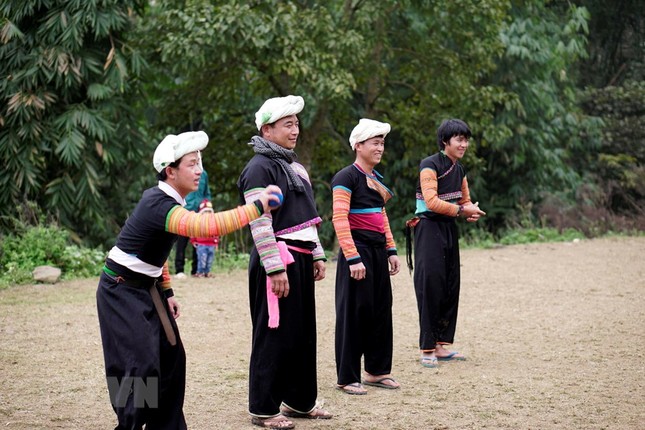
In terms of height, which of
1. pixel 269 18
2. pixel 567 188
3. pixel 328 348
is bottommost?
pixel 328 348

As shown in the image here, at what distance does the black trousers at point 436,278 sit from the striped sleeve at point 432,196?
22 cm

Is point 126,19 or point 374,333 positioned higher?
point 126,19

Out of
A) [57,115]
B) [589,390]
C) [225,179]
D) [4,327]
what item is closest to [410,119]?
[225,179]

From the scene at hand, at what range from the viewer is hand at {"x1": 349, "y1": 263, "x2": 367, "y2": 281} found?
6.27 metres

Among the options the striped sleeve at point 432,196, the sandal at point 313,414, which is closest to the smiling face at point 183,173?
the sandal at point 313,414

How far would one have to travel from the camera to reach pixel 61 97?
Answer: 14.3m

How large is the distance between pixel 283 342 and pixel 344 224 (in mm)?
1198

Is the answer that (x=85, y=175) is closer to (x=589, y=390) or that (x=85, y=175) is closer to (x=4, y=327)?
(x=4, y=327)

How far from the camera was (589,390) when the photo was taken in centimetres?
648

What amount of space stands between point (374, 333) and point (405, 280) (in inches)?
244

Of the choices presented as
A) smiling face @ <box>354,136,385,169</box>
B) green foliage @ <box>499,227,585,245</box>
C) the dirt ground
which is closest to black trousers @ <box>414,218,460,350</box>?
the dirt ground

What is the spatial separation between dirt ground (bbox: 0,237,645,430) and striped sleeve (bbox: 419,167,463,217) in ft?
4.07

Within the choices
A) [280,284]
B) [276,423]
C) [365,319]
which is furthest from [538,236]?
[280,284]

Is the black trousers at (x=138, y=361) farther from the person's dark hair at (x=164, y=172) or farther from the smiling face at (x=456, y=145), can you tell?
the smiling face at (x=456, y=145)
